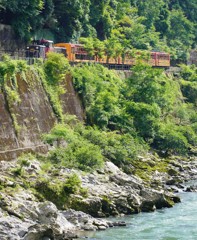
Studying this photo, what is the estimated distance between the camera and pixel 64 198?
3350cm

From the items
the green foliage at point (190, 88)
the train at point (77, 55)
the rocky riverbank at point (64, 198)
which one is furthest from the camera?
the green foliage at point (190, 88)

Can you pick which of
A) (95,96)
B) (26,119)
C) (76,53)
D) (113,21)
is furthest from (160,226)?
(113,21)

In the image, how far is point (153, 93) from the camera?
196 feet

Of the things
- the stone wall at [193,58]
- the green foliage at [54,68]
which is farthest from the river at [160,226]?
the stone wall at [193,58]

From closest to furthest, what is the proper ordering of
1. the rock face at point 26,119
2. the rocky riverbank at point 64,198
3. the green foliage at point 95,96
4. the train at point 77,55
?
the rocky riverbank at point 64,198
the rock face at point 26,119
the green foliage at point 95,96
the train at point 77,55

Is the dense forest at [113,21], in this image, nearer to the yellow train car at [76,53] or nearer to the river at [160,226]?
the yellow train car at [76,53]

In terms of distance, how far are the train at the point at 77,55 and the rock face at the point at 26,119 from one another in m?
6.83

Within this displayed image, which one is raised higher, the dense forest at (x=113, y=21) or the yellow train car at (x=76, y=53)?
the dense forest at (x=113, y=21)

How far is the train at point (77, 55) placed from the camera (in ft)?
172

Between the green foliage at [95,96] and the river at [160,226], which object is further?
the green foliage at [95,96]

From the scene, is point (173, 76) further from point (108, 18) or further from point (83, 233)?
point (83, 233)

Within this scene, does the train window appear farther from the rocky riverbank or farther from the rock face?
the rocky riverbank

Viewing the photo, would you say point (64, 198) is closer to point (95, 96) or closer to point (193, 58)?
point (95, 96)

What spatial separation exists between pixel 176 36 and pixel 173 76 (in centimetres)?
2248
